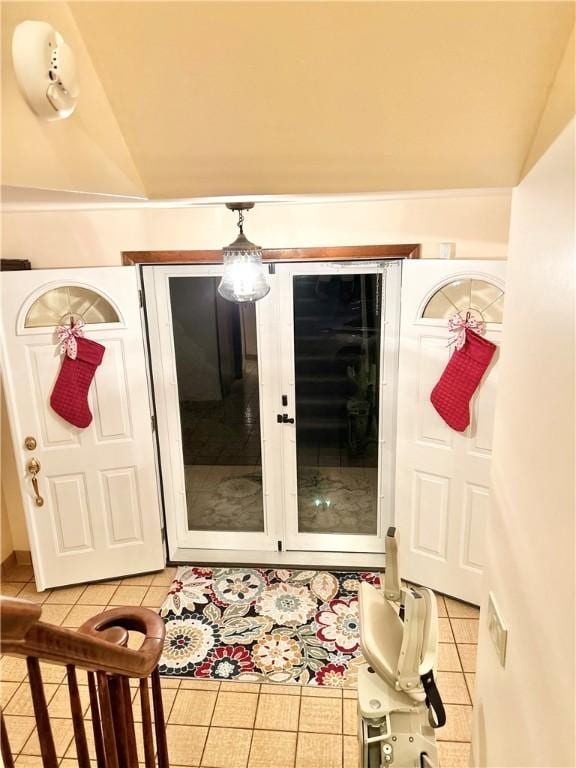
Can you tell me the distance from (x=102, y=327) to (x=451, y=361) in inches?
82.7

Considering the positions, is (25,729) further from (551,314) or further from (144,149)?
(551,314)

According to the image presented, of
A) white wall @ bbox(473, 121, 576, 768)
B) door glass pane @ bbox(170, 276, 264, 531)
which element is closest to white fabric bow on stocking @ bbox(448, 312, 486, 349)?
door glass pane @ bbox(170, 276, 264, 531)

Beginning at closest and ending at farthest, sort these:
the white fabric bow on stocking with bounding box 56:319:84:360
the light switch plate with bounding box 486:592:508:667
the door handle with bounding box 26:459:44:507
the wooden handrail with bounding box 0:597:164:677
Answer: the wooden handrail with bounding box 0:597:164:677 < the light switch plate with bounding box 486:592:508:667 < the white fabric bow on stocking with bounding box 56:319:84:360 < the door handle with bounding box 26:459:44:507

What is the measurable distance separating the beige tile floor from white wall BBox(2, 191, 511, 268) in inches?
90.6

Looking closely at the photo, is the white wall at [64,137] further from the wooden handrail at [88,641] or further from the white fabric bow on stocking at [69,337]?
the white fabric bow on stocking at [69,337]

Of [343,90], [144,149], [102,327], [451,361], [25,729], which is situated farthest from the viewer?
[102,327]

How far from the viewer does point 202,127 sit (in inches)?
45.3

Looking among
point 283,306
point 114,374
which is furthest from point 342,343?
point 114,374

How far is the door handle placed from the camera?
334 cm

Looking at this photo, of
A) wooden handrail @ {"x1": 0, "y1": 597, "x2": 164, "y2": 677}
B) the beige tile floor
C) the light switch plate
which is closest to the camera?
wooden handrail @ {"x1": 0, "y1": 597, "x2": 164, "y2": 677}

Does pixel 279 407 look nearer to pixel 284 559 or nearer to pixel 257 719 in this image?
pixel 284 559

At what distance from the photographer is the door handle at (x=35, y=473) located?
11.0 ft

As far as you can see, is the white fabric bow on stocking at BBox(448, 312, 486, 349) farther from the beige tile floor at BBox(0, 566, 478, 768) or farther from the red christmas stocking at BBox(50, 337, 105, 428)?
the red christmas stocking at BBox(50, 337, 105, 428)

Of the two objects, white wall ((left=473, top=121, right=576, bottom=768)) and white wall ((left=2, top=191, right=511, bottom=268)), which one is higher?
white wall ((left=2, top=191, right=511, bottom=268))
